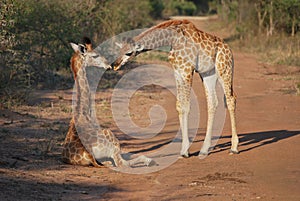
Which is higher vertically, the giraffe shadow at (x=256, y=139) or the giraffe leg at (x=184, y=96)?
the giraffe leg at (x=184, y=96)

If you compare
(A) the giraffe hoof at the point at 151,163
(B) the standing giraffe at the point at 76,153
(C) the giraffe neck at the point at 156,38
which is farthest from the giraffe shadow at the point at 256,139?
(B) the standing giraffe at the point at 76,153

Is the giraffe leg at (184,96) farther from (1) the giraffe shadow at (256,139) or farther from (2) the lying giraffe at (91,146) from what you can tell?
(2) the lying giraffe at (91,146)

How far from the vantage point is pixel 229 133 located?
10.8m

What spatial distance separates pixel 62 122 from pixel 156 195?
482 centimetres

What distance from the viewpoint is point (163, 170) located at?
8.25 m

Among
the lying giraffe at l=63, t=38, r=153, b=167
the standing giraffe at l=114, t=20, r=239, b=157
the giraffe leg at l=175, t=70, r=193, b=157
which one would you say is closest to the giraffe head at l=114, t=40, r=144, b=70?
the standing giraffe at l=114, t=20, r=239, b=157

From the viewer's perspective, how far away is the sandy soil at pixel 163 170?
7027 mm

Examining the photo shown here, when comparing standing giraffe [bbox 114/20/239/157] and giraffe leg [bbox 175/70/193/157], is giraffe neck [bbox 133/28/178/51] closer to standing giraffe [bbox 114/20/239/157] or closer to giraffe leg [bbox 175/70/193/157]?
standing giraffe [bbox 114/20/239/157]

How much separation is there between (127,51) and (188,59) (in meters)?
0.91

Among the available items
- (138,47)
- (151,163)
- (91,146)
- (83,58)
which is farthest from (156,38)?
(91,146)

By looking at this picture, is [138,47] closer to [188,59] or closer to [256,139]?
[188,59]

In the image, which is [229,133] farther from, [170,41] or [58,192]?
[58,192]

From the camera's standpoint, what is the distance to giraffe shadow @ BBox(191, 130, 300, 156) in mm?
9648

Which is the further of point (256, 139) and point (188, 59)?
point (256, 139)
